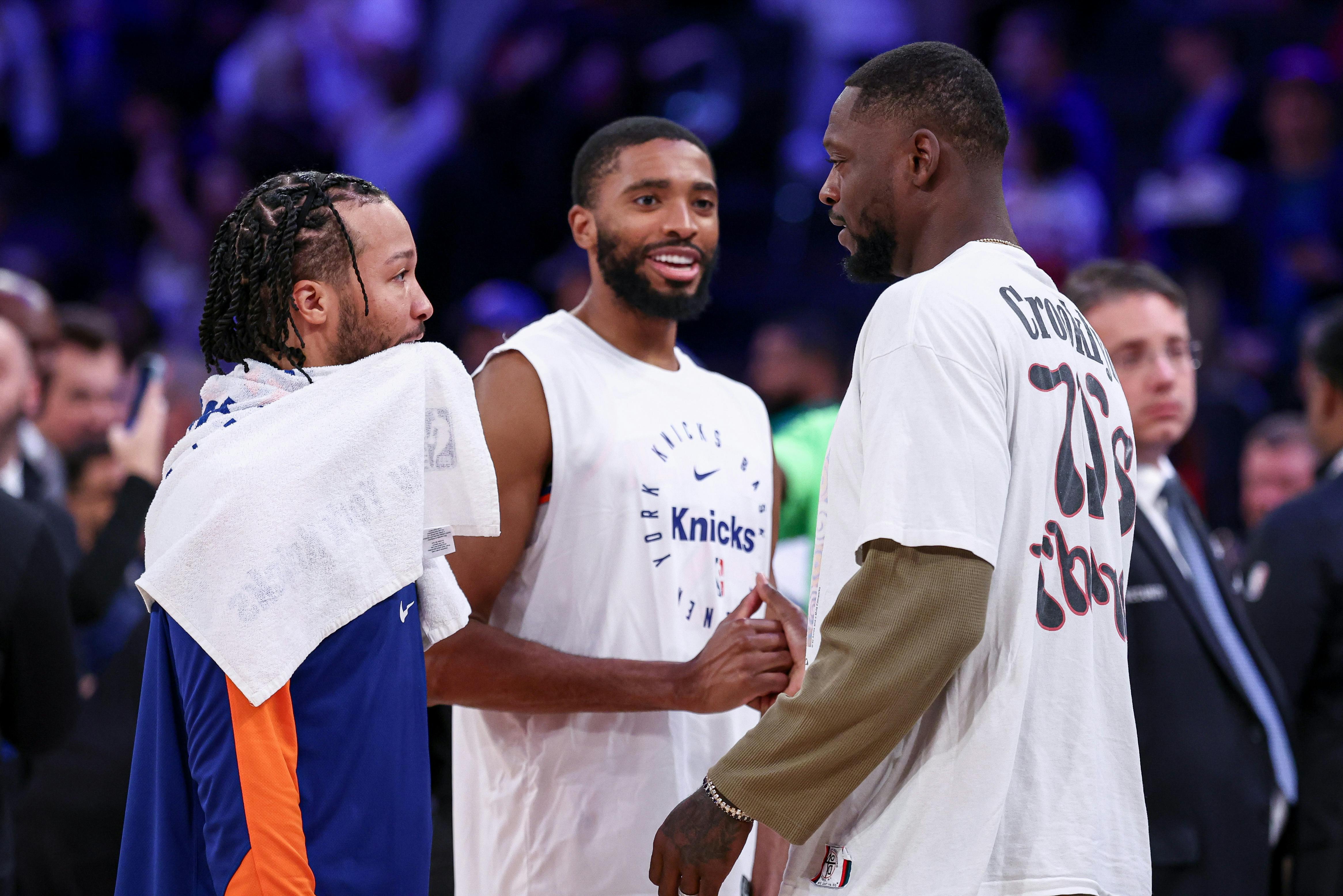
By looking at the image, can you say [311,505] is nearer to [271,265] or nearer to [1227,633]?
[271,265]

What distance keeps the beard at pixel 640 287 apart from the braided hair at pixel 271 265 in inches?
39.3

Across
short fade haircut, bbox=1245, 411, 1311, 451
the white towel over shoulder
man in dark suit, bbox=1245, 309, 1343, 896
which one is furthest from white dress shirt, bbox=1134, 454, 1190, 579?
short fade haircut, bbox=1245, 411, 1311, 451

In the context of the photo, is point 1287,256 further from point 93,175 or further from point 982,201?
point 93,175

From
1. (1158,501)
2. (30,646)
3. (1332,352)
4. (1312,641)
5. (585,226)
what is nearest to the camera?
(585,226)

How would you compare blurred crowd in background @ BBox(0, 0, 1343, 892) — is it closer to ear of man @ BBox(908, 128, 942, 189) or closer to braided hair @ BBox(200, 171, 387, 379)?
ear of man @ BBox(908, 128, 942, 189)

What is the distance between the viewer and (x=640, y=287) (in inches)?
112

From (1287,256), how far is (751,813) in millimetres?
6155

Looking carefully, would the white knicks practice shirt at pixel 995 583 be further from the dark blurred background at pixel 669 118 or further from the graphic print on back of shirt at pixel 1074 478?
the dark blurred background at pixel 669 118

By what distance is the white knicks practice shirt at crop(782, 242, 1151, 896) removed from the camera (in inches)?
69.4

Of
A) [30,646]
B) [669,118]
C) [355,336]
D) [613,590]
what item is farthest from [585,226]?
[669,118]

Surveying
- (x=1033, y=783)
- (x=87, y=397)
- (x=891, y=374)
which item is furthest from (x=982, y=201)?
(x=87, y=397)

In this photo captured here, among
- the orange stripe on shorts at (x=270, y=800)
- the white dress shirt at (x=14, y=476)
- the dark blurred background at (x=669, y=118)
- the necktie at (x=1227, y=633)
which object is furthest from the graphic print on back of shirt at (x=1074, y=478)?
the dark blurred background at (x=669, y=118)

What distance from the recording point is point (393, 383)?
1.81 m

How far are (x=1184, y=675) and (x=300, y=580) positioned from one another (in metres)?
2.11
